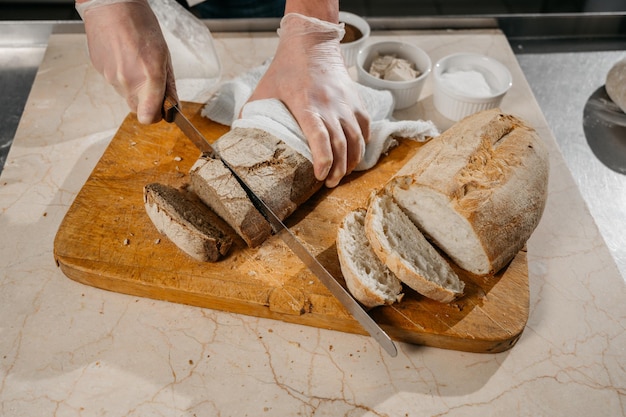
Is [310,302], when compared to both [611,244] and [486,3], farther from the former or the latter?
[486,3]

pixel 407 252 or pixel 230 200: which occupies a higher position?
pixel 230 200

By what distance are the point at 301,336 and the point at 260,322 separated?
18 cm

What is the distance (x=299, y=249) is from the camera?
2.12 meters

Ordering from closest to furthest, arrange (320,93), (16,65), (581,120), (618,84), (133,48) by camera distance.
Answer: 1. (133,48)
2. (320,93)
3. (618,84)
4. (581,120)
5. (16,65)

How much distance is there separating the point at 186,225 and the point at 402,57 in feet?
5.57

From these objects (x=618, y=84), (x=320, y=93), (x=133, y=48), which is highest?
(x=133, y=48)

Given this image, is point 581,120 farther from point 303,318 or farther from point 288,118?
point 303,318

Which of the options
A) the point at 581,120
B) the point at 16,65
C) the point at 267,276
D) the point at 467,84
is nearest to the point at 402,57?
the point at 467,84

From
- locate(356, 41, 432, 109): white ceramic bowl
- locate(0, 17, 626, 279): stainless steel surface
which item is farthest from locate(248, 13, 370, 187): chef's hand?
locate(0, 17, 626, 279): stainless steel surface

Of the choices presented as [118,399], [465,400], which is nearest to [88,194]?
[118,399]

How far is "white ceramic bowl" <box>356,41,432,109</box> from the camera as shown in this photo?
2883mm

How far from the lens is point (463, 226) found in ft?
6.74

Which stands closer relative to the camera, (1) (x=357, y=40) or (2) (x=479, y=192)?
(2) (x=479, y=192)

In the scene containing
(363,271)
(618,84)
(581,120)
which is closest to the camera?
(363,271)
